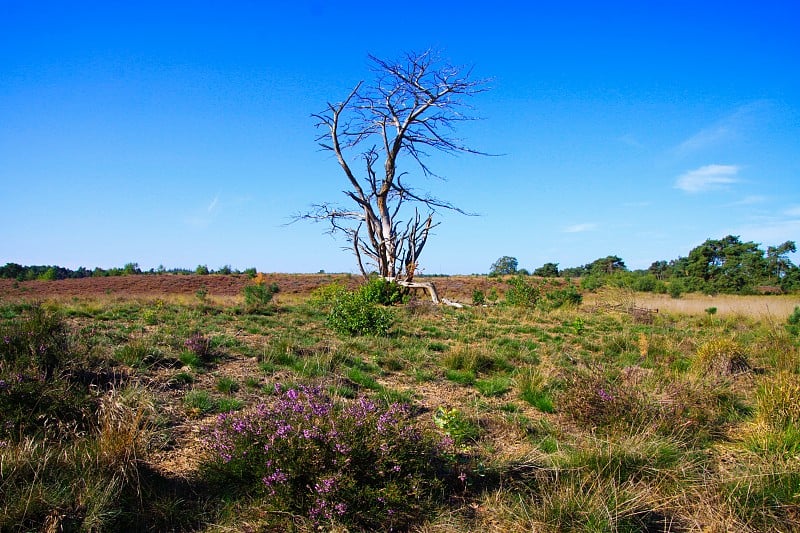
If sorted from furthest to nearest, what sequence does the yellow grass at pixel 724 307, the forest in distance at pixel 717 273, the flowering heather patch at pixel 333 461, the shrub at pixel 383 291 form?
the forest in distance at pixel 717 273 → the yellow grass at pixel 724 307 → the shrub at pixel 383 291 → the flowering heather patch at pixel 333 461

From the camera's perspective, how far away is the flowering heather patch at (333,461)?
3006 millimetres

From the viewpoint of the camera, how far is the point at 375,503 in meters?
3.07

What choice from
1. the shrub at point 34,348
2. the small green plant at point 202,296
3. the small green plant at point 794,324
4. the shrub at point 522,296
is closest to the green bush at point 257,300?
the small green plant at point 202,296

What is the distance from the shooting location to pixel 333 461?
3.11 m

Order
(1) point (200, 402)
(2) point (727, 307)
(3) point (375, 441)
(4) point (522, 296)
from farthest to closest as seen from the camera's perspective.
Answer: (2) point (727, 307)
(4) point (522, 296)
(1) point (200, 402)
(3) point (375, 441)

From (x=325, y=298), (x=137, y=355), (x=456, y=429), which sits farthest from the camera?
(x=325, y=298)

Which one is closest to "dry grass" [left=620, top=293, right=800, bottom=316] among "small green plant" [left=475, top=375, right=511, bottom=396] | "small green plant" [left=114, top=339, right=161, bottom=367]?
"small green plant" [left=475, top=375, right=511, bottom=396]

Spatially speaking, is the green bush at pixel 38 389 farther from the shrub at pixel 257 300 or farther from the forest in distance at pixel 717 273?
the forest in distance at pixel 717 273

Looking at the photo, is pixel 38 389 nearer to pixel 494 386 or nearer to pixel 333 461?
pixel 333 461

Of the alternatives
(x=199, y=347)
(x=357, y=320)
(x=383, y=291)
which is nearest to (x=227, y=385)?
(x=199, y=347)

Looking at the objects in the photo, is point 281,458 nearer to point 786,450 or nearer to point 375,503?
point 375,503

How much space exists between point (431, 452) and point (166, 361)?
3.89 metres

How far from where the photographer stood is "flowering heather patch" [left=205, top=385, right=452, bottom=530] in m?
3.01

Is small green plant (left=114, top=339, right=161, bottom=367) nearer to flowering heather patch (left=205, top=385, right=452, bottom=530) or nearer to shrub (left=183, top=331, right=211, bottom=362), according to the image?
shrub (left=183, top=331, right=211, bottom=362)
